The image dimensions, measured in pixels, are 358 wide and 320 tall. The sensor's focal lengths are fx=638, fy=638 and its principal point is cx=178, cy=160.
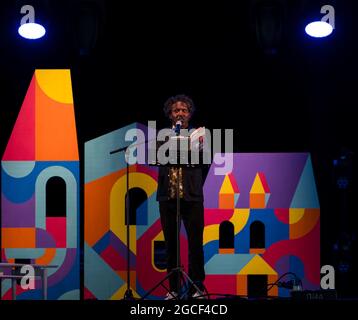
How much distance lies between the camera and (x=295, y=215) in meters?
5.89

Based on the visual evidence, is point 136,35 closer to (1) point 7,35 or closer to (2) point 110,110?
(2) point 110,110

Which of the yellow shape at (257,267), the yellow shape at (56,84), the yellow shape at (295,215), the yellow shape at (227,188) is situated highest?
the yellow shape at (56,84)

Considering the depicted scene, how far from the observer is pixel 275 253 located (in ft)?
19.2

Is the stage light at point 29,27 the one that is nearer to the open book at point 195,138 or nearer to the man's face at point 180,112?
the man's face at point 180,112

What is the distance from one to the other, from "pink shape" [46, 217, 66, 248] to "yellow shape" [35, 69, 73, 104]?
1.11 metres

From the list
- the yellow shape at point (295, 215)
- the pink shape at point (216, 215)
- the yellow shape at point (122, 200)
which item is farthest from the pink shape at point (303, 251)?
the yellow shape at point (122, 200)

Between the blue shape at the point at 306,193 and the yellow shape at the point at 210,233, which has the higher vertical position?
the blue shape at the point at 306,193

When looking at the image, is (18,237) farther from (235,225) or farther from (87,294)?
(235,225)

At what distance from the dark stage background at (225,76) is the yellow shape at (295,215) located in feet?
0.68

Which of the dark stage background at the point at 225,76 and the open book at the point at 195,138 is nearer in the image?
the open book at the point at 195,138

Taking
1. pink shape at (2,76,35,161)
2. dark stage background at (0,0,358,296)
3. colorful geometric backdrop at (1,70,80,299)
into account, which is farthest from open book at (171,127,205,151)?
pink shape at (2,76,35,161)

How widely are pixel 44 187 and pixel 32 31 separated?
1431 millimetres

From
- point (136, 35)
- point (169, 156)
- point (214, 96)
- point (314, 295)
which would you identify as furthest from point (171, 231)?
point (136, 35)

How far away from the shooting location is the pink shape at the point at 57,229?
5.88 m
